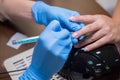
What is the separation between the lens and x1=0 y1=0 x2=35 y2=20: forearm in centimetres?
88

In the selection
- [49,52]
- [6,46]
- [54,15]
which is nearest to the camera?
[49,52]

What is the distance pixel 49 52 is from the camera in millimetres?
625

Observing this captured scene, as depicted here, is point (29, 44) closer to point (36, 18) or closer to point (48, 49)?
point (36, 18)

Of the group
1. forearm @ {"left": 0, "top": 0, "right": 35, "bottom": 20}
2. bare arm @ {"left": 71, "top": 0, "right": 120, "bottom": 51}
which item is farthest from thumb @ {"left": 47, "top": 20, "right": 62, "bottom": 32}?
forearm @ {"left": 0, "top": 0, "right": 35, "bottom": 20}

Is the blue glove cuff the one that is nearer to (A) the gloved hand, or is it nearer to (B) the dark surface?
(A) the gloved hand

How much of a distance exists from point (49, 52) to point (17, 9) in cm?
35

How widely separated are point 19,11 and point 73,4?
0.26m

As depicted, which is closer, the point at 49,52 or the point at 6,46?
the point at 49,52

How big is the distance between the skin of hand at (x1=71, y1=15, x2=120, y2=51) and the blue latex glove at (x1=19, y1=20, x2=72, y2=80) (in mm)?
139

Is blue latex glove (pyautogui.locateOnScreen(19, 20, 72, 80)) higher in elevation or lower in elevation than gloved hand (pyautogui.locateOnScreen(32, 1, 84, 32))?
lower

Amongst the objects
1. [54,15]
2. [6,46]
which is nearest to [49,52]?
[54,15]

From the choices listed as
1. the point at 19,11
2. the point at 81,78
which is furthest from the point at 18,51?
the point at 81,78

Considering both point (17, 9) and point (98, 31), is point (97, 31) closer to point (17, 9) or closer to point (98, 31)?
point (98, 31)

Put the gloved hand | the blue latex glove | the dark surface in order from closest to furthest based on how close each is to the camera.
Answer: the blue latex glove → the gloved hand → the dark surface
